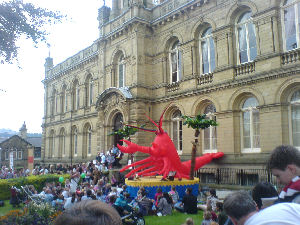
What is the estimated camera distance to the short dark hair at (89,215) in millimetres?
1518

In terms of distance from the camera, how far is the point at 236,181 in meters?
15.5

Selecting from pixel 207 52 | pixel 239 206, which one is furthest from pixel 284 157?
pixel 207 52

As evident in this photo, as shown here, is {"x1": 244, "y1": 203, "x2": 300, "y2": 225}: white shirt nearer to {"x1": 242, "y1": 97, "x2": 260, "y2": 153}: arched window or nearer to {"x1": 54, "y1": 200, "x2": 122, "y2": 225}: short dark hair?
{"x1": 54, "y1": 200, "x2": 122, "y2": 225}: short dark hair

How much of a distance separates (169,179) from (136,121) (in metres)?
A: 7.75

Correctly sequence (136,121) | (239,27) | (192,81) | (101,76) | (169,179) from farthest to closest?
1. (101,76)
2. (136,121)
3. (192,81)
4. (239,27)
5. (169,179)

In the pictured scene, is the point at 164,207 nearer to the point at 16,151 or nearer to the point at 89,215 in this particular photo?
the point at 89,215

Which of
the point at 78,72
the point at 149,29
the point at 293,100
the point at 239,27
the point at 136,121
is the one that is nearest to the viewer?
the point at 293,100

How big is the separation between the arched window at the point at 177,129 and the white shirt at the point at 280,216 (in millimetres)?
17781

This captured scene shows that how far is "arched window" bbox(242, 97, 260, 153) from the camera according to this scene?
1555 cm

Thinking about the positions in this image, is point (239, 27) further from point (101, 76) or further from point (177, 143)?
point (101, 76)

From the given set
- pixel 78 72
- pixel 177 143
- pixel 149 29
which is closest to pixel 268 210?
pixel 177 143

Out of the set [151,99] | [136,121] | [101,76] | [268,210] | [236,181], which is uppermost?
[101,76]

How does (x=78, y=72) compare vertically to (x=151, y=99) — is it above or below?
above

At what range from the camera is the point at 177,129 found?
19.8 m
